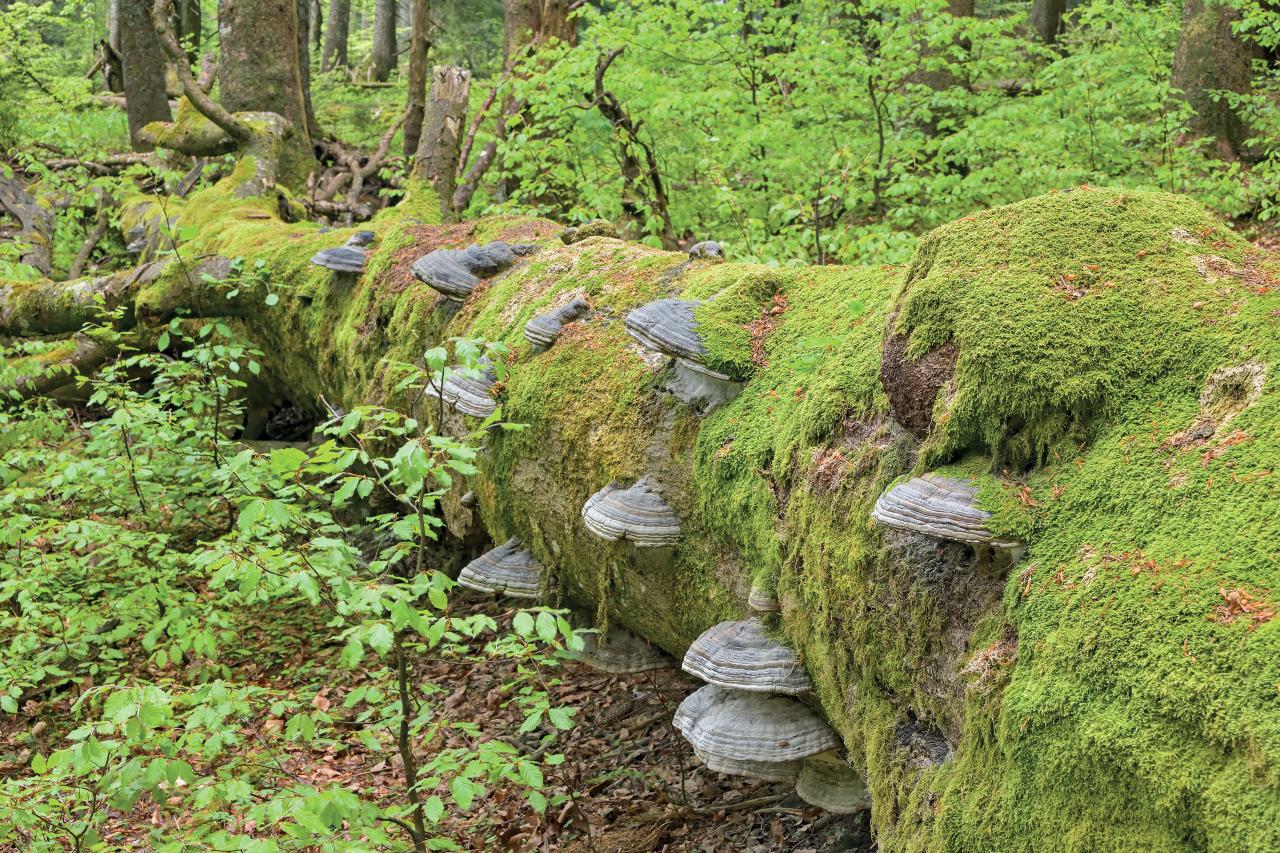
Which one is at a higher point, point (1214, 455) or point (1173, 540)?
point (1214, 455)

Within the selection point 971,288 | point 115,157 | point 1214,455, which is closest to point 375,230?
point 971,288

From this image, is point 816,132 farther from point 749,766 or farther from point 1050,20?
point 1050,20

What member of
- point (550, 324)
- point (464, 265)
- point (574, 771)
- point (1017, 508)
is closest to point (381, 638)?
point (1017, 508)

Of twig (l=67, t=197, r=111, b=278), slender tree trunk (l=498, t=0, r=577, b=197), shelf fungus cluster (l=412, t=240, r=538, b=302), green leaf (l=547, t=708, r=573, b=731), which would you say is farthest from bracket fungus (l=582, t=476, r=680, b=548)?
twig (l=67, t=197, r=111, b=278)

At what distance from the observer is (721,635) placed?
11.2 ft

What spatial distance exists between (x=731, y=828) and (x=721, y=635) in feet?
4.80

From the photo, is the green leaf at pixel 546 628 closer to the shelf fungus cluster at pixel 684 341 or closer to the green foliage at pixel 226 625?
the green foliage at pixel 226 625

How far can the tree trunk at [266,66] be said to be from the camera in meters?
12.2

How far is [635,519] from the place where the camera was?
3.91m

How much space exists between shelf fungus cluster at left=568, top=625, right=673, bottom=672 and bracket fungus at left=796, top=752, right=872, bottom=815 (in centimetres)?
150

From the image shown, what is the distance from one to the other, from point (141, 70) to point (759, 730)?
16.0m

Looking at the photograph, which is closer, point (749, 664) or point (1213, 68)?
point (749, 664)

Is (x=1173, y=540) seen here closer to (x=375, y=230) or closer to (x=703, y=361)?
(x=703, y=361)

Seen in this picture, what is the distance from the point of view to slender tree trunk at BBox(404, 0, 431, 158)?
45.6 feet
